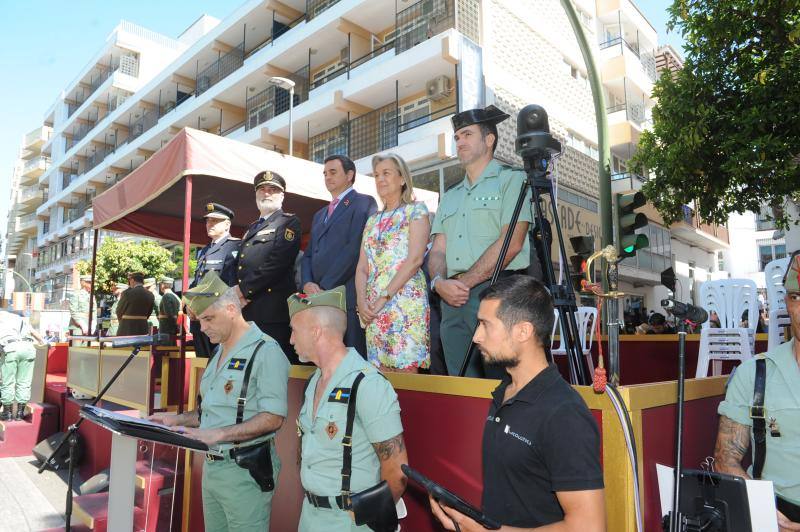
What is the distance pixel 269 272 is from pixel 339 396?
7.24 feet

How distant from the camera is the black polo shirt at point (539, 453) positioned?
5.29ft

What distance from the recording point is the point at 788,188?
9312mm

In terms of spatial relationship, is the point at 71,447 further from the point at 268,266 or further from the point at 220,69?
the point at 220,69

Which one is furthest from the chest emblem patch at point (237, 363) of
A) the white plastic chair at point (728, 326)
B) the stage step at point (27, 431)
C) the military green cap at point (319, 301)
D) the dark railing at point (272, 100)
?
the dark railing at point (272, 100)

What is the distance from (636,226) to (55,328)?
99.2 ft

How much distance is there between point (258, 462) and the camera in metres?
3.01

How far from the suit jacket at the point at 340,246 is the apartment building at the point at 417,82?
10633 mm

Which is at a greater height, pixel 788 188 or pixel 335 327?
pixel 788 188

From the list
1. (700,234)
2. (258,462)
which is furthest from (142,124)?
(258,462)

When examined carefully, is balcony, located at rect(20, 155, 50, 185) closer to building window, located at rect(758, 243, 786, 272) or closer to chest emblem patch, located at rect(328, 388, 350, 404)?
building window, located at rect(758, 243, 786, 272)

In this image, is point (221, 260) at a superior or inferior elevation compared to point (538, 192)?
inferior

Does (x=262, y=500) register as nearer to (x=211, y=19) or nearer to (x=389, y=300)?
(x=389, y=300)

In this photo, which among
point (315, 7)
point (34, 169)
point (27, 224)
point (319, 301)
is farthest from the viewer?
point (34, 169)

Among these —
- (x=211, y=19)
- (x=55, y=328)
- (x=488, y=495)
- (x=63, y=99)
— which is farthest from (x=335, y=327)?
(x=63, y=99)
